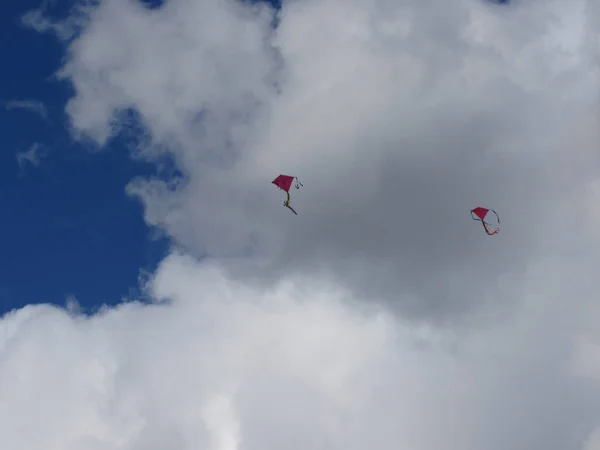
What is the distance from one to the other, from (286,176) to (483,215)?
52.7 m

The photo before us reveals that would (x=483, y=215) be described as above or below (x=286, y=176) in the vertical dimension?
below

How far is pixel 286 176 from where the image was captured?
13838 cm

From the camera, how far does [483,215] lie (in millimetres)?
141000
